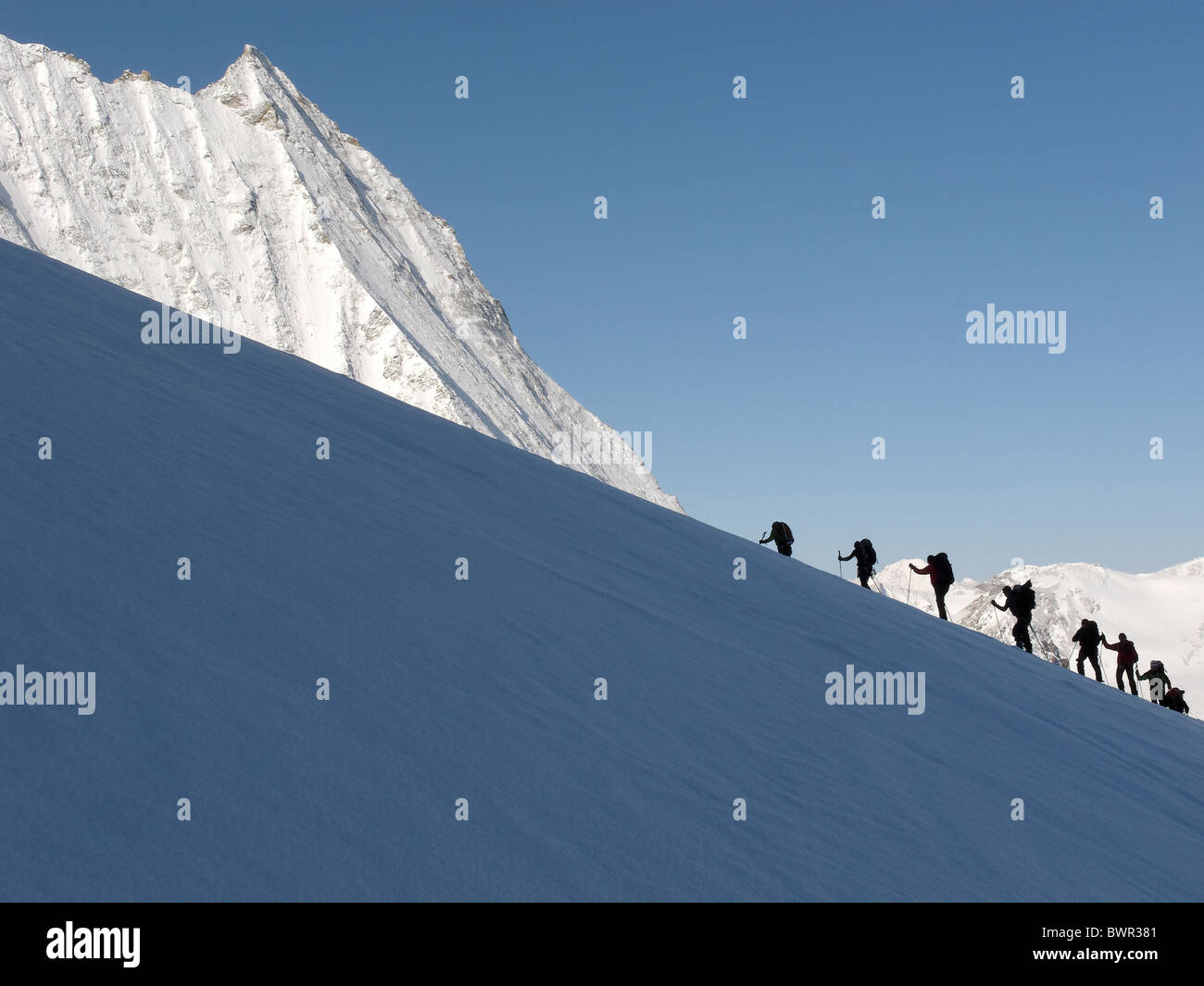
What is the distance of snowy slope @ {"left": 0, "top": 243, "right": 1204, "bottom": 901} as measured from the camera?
10.3 feet

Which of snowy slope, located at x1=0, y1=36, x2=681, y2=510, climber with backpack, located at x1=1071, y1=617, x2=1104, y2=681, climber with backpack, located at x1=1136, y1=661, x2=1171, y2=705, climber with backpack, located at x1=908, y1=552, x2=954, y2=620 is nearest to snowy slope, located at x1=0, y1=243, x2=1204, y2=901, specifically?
climber with backpack, located at x1=908, y1=552, x2=954, y2=620

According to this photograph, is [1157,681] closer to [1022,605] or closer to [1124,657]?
[1124,657]

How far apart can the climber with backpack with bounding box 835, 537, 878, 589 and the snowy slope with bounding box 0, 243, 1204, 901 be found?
17.4 feet

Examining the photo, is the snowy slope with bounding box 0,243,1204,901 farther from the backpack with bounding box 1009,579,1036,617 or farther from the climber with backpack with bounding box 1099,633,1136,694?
the climber with backpack with bounding box 1099,633,1136,694

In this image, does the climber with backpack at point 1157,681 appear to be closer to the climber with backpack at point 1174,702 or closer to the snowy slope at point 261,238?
the climber with backpack at point 1174,702

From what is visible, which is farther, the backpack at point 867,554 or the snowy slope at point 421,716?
the backpack at point 867,554

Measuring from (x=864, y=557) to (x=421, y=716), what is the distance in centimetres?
1091

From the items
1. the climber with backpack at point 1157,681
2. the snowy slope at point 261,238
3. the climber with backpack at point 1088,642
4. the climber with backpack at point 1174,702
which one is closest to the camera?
the climber with backpack at point 1088,642

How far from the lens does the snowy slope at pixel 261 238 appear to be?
115 meters

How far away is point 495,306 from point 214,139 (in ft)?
144

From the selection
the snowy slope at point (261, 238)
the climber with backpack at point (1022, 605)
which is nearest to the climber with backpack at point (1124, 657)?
the climber with backpack at point (1022, 605)

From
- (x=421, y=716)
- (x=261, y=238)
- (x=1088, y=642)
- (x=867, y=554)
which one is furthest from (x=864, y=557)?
(x=261, y=238)
